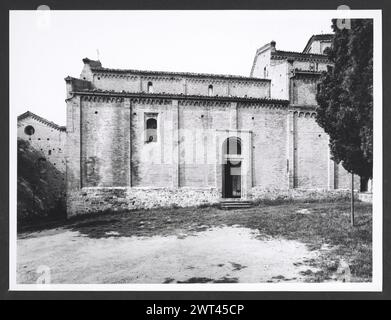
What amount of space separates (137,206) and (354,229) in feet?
24.6

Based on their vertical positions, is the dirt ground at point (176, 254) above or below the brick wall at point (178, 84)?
below

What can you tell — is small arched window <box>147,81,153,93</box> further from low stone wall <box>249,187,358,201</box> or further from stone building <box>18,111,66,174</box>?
low stone wall <box>249,187,358,201</box>

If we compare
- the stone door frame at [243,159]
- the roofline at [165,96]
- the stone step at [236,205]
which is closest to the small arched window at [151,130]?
the roofline at [165,96]

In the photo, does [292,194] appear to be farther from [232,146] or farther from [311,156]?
[232,146]

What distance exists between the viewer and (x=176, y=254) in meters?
6.34

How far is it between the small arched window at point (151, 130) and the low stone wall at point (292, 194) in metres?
4.67

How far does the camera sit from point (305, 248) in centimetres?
636

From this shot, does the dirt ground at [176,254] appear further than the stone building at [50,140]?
No

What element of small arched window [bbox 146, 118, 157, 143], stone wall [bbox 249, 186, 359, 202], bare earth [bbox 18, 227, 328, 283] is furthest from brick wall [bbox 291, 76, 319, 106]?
bare earth [bbox 18, 227, 328, 283]

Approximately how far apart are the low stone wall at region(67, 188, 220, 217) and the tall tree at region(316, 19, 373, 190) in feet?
Answer: 16.6

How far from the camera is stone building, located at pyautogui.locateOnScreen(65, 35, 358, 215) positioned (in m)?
9.94

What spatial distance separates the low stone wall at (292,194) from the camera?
33.5 ft

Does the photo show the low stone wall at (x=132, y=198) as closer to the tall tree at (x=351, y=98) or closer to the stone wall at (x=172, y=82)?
the tall tree at (x=351, y=98)
